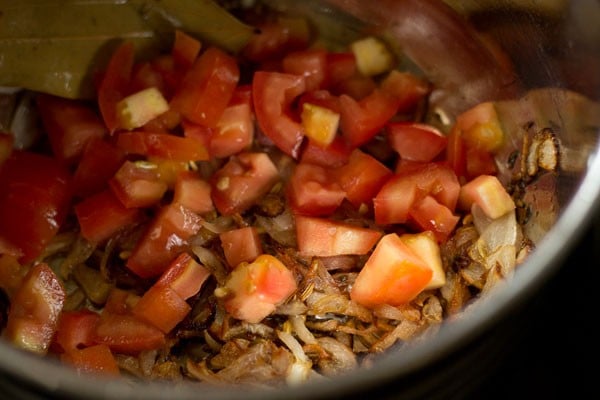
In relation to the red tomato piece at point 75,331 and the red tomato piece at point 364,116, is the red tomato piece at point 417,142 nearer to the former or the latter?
the red tomato piece at point 364,116

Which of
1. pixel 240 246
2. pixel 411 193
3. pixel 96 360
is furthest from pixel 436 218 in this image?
pixel 96 360

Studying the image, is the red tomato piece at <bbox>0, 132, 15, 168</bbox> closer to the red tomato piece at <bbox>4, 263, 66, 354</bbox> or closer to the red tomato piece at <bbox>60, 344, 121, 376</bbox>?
the red tomato piece at <bbox>4, 263, 66, 354</bbox>

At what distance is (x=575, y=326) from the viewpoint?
1.17 metres

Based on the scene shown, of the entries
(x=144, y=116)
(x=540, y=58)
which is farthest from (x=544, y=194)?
(x=144, y=116)

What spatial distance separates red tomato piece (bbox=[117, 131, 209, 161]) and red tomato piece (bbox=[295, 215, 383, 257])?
0.78 ft

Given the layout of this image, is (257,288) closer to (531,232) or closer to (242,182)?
(242,182)

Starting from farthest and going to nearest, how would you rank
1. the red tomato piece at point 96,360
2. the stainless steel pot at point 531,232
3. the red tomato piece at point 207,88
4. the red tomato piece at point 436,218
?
the red tomato piece at point 207,88 → the red tomato piece at point 436,218 → the red tomato piece at point 96,360 → the stainless steel pot at point 531,232

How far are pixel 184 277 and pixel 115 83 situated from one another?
36 centimetres

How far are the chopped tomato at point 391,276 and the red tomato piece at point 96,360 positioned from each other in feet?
1.11

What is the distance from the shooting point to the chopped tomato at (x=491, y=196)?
115 centimetres

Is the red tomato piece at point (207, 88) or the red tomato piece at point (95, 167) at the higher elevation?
the red tomato piece at point (207, 88)

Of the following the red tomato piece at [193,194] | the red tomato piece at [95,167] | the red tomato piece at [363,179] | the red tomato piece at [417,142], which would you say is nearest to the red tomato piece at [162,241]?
the red tomato piece at [193,194]

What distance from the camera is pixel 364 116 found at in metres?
1.27

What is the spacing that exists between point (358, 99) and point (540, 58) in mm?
316
